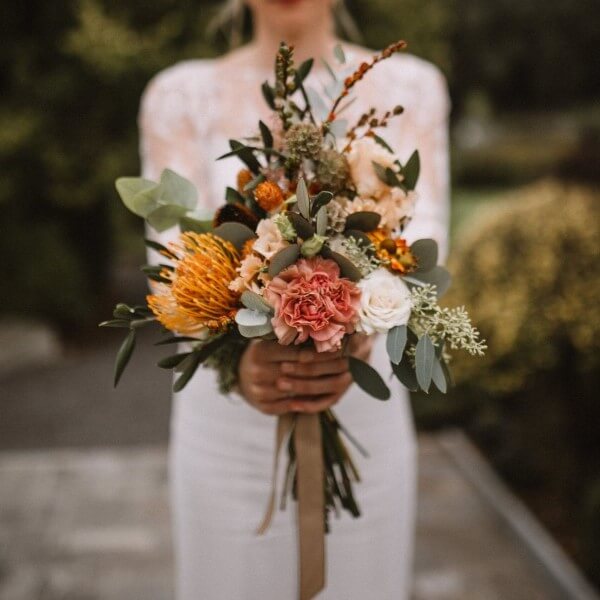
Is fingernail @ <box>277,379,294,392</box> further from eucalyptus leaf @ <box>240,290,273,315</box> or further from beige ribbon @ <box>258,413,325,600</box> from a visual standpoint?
eucalyptus leaf @ <box>240,290,273,315</box>

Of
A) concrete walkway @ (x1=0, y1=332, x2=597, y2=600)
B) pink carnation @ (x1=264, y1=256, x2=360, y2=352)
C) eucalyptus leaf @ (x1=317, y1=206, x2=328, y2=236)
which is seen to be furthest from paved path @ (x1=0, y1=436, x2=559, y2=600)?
eucalyptus leaf @ (x1=317, y1=206, x2=328, y2=236)

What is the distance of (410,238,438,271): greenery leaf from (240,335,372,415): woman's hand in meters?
0.21

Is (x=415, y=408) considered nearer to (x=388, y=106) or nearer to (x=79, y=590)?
(x=79, y=590)

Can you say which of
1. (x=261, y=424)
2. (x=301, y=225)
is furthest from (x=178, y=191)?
(x=261, y=424)

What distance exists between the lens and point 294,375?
155 cm

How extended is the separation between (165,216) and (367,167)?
447 millimetres

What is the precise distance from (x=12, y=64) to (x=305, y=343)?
6618 millimetres

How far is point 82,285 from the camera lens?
8.20m

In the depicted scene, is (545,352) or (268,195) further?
(545,352)

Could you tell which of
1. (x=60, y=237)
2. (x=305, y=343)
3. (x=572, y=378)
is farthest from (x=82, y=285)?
(x=305, y=343)

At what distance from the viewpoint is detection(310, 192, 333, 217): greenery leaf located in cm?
129

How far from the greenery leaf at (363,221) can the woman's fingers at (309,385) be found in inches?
13.7

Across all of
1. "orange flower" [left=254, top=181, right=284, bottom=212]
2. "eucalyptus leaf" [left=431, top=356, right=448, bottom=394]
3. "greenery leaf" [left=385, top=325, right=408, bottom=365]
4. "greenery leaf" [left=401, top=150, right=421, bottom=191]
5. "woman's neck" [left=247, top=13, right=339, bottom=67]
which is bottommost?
"eucalyptus leaf" [left=431, top=356, right=448, bottom=394]

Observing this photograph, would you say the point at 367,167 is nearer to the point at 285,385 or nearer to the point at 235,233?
the point at 235,233
